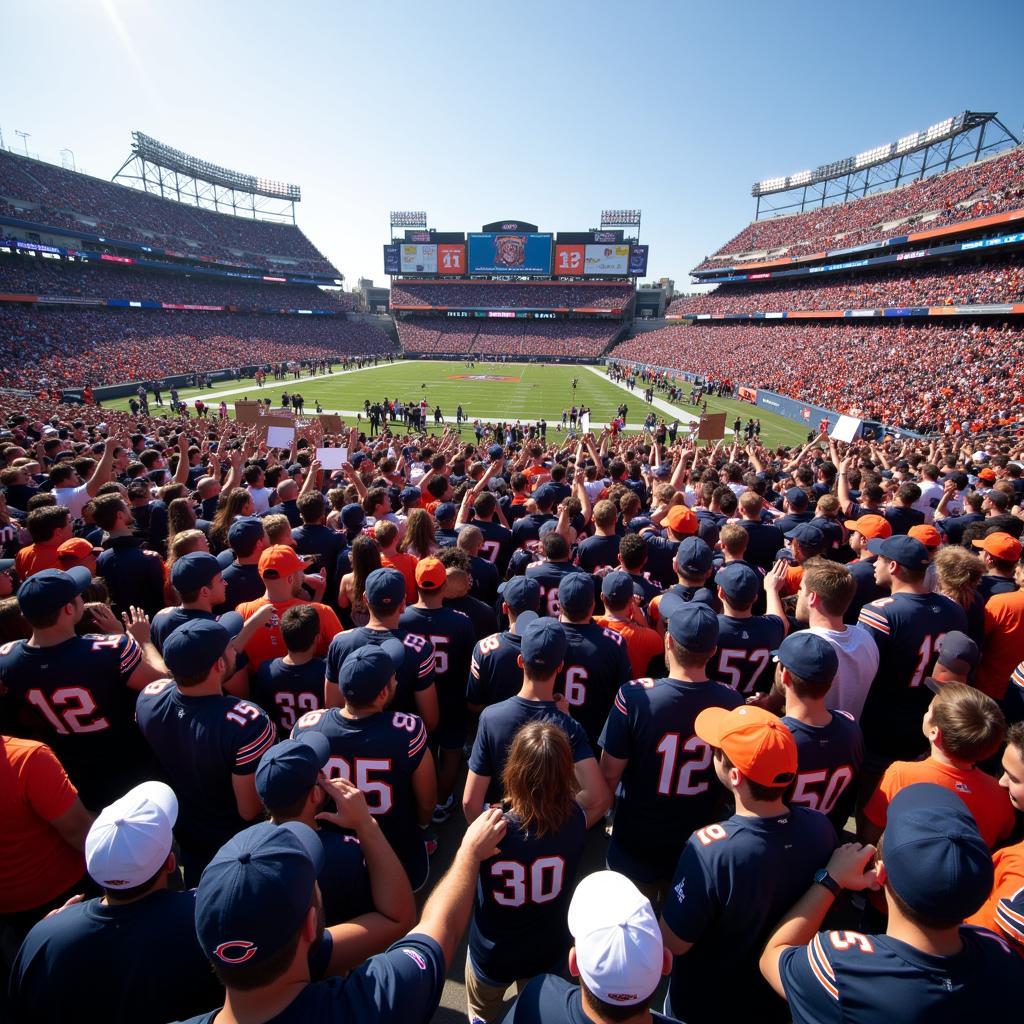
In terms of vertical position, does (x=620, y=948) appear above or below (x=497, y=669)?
above

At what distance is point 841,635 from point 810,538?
1759 mm

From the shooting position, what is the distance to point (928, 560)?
3.92 metres

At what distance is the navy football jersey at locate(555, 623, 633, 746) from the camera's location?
3.60 meters

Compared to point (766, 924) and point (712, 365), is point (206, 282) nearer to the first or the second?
point (712, 365)

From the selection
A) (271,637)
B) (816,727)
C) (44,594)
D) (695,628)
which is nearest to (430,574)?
(271,637)

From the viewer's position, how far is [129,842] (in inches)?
72.2

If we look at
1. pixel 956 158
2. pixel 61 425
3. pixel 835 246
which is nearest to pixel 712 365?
pixel 835 246

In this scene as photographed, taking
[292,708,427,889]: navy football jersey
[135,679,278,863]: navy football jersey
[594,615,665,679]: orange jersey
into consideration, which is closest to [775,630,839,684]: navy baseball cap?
[594,615,665,679]: orange jersey

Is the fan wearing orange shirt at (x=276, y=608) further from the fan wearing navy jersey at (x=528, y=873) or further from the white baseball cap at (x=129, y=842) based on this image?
the fan wearing navy jersey at (x=528, y=873)

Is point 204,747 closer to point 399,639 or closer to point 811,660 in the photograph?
point 399,639

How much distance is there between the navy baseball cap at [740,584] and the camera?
143 inches

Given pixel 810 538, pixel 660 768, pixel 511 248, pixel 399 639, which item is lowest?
pixel 660 768

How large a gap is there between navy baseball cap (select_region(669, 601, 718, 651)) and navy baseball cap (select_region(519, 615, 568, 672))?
0.66 meters

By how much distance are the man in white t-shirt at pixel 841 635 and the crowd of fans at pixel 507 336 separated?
70.5 meters
